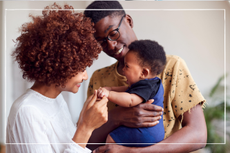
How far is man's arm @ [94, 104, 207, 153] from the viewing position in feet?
2.71

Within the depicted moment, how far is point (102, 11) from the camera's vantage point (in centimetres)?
86

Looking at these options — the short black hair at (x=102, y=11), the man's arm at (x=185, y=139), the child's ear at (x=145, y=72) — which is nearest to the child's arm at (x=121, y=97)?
the child's ear at (x=145, y=72)

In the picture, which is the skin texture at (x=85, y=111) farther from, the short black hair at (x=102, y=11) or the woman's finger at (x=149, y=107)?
the short black hair at (x=102, y=11)

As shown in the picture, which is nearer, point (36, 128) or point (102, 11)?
point (36, 128)

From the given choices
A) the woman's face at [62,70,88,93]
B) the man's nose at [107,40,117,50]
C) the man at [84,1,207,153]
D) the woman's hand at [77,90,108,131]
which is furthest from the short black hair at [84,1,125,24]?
the woman's hand at [77,90,108,131]

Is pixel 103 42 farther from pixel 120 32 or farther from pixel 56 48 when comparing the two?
pixel 56 48

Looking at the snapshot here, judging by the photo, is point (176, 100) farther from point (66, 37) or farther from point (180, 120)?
point (66, 37)

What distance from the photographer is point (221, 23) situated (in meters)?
0.90

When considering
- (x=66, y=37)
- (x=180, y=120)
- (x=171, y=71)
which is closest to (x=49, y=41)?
(x=66, y=37)

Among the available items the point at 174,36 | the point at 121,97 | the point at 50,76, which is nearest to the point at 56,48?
the point at 50,76

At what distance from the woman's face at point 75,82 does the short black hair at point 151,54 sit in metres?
0.25

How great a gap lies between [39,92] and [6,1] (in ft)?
1.67

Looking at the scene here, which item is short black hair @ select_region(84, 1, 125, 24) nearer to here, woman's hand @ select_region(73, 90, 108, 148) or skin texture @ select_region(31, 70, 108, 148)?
skin texture @ select_region(31, 70, 108, 148)

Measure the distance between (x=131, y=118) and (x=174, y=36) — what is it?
1.50 feet
